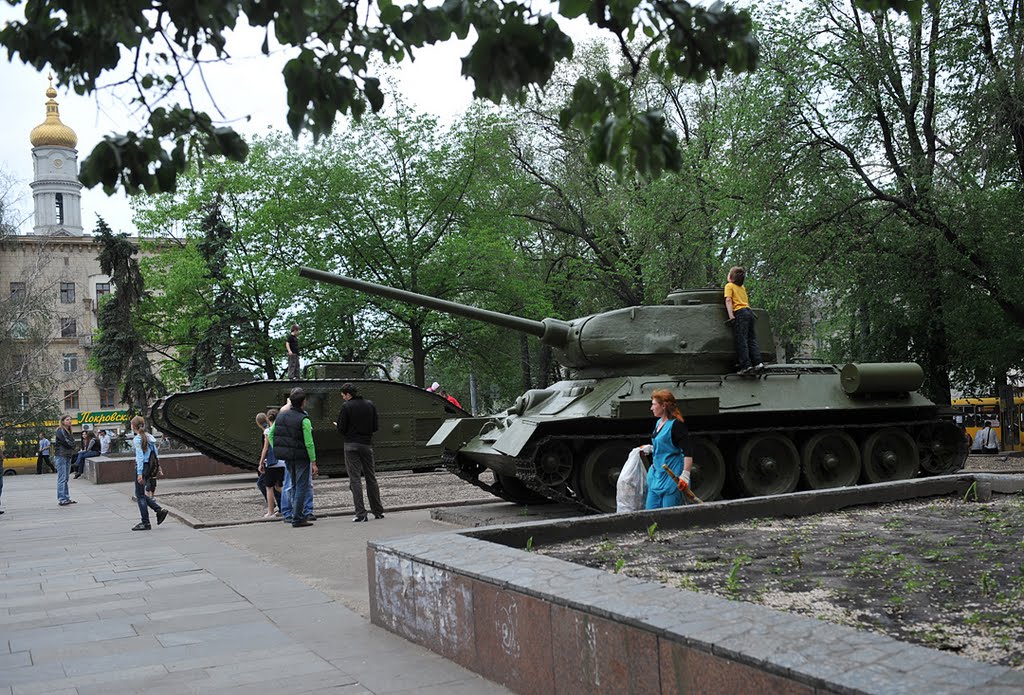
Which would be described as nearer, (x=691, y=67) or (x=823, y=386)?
(x=691, y=67)

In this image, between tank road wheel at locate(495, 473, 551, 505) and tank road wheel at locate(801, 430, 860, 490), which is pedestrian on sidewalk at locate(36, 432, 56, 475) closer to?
tank road wheel at locate(495, 473, 551, 505)

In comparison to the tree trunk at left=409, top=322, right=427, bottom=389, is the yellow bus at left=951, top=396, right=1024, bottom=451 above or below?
below

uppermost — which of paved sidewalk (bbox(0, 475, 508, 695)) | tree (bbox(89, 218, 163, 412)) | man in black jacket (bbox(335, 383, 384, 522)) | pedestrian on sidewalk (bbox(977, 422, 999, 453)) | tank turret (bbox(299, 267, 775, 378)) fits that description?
tree (bbox(89, 218, 163, 412))

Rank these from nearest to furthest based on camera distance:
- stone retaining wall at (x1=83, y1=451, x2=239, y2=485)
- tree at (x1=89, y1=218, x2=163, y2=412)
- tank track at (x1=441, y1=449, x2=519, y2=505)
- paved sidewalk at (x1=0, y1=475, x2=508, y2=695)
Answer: paved sidewalk at (x1=0, y1=475, x2=508, y2=695)
tank track at (x1=441, y1=449, x2=519, y2=505)
stone retaining wall at (x1=83, y1=451, x2=239, y2=485)
tree at (x1=89, y1=218, x2=163, y2=412)

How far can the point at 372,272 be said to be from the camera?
31984mm

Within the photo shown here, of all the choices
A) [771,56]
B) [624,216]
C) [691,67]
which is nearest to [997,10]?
[771,56]

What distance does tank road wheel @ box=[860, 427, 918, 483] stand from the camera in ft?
47.9

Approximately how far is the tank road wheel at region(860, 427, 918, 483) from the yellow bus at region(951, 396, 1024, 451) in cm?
926

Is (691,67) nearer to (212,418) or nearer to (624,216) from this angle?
(212,418)

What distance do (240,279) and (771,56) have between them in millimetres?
18454

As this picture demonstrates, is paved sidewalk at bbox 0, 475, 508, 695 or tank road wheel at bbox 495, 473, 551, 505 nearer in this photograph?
paved sidewalk at bbox 0, 475, 508, 695

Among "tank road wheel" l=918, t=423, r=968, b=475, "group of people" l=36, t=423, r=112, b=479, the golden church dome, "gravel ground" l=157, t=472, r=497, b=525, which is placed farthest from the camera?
the golden church dome

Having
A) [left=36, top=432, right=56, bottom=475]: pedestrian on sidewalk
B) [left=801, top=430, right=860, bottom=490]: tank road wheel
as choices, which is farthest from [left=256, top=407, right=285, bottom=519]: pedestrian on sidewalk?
[left=36, top=432, right=56, bottom=475]: pedestrian on sidewalk

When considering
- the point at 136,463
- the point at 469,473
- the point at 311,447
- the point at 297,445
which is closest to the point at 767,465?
the point at 469,473
